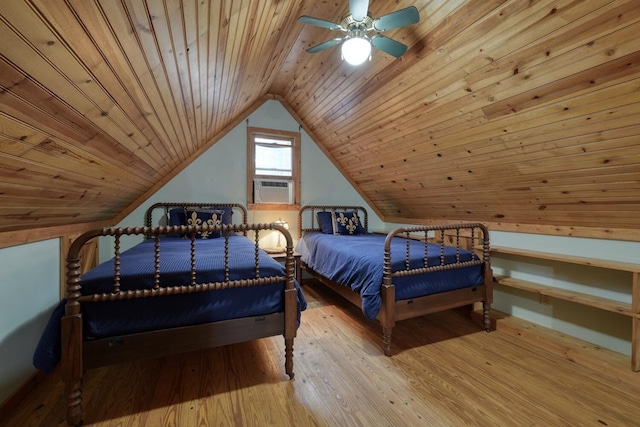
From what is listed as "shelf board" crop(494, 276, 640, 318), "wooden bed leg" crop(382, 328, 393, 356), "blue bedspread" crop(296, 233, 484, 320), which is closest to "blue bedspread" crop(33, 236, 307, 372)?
"blue bedspread" crop(296, 233, 484, 320)

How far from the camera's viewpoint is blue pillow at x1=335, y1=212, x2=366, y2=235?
154 inches

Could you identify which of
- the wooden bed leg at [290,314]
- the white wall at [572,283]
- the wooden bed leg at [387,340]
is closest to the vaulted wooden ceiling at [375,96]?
the white wall at [572,283]

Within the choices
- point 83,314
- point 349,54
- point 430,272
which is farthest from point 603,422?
point 83,314

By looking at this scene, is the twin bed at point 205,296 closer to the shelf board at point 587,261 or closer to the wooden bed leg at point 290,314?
the wooden bed leg at point 290,314

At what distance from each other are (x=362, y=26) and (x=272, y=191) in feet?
8.68

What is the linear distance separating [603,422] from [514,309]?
59.8 inches

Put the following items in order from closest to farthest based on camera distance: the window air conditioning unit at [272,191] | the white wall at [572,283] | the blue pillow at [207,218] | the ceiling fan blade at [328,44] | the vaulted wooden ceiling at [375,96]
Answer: the vaulted wooden ceiling at [375,96]
the ceiling fan blade at [328,44]
the white wall at [572,283]
the blue pillow at [207,218]
the window air conditioning unit at [272,191]

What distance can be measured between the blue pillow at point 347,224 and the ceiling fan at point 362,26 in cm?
237

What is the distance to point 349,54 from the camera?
1814 millimetres

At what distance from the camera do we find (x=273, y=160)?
414 centimetres

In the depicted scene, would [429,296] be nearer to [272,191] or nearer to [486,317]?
[486,317]

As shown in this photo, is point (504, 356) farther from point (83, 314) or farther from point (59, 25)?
point (59, 25)

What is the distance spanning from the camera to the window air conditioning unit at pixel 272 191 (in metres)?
4.02

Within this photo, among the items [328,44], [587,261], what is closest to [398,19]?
[328,44]
